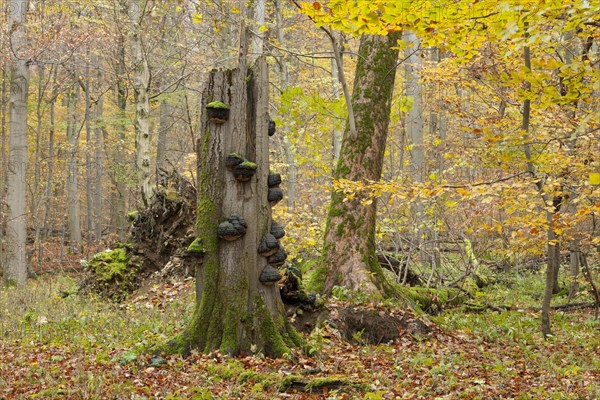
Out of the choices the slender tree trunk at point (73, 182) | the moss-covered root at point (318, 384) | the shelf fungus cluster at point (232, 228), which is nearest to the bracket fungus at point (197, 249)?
the shelf fungus cluster at point (232, 228)

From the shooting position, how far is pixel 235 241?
20.9 feet

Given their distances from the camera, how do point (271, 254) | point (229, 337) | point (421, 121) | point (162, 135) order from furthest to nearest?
point (162, 135) < point (421, 121) < point (271, 254) < point (229, 337)

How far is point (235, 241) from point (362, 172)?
351 centimetres

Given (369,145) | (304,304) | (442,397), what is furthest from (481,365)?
(369,145)

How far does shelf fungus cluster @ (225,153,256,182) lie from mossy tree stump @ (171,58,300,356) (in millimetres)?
76

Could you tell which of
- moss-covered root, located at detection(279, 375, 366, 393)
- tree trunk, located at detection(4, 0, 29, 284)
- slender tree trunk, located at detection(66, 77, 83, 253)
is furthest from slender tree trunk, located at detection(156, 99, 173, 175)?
moss-covered root, located at detection(279, 375, 366, 393)

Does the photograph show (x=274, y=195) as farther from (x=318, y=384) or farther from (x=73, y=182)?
(x=73, y=182)

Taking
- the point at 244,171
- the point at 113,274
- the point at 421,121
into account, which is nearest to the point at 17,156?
the point at 113,274

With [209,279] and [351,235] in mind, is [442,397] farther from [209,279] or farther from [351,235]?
[351,235]

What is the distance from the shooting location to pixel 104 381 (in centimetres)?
525

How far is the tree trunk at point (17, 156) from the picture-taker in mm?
15078

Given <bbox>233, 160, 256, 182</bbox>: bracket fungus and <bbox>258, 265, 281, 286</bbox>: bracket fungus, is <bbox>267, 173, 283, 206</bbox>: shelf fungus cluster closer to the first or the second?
<bbox>233, 160, 256, 182</bbox>: bracket fungus

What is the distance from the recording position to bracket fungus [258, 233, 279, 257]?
641 cm

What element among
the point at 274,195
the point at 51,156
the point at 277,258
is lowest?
the point at 277,258
